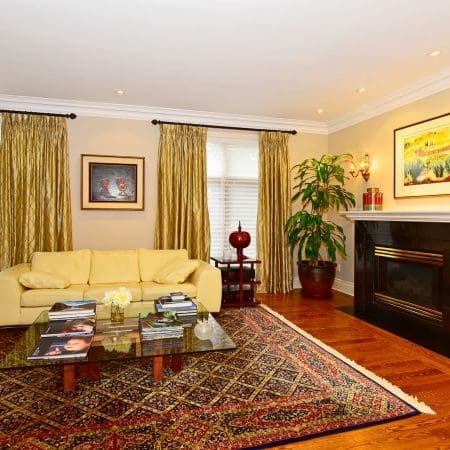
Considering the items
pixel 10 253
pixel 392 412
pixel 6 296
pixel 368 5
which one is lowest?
pixel 392 412

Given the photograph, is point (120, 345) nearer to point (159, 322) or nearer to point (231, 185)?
point (159, 322)

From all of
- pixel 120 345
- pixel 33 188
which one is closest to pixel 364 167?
pixel 120 345

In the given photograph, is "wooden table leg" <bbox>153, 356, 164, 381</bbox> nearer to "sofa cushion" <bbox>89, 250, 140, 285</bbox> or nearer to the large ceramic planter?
"sofa cushion" <bbox>89, 250, 140, 285</bbox>

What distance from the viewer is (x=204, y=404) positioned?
2217 mm

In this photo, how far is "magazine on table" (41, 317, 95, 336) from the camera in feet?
7.97

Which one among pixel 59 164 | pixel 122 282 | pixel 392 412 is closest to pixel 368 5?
pixel 392 412

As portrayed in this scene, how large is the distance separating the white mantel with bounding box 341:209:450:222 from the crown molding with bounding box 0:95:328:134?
1913 millimetres

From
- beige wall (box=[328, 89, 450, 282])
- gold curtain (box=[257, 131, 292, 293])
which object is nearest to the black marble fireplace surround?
beige wall (box=[328, 89, 450, 282])

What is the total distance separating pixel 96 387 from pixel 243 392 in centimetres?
100

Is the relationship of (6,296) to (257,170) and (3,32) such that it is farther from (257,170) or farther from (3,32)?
(257,170)

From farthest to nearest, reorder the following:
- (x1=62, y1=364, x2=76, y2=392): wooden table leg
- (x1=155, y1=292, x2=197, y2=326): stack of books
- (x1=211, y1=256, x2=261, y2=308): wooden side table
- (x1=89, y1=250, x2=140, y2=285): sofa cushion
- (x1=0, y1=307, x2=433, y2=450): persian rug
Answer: (x1=211, y1=256, x2=261, y2=308): wooden side table
(x1=89, y1=250, x2=140, y2=285): sofa cushion
(x1=155, y1=292, x2=197, y2=326): stack of books
(x1=62, y1=364, x2=76, y2=392): wooden table leg
(x1=0, y1=307, x2=433, y2=450): persian rug

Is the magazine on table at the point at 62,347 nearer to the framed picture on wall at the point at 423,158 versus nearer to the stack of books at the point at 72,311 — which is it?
the stack of books at the point at 72,311

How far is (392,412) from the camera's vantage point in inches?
84.9

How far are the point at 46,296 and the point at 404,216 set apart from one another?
365 cm
